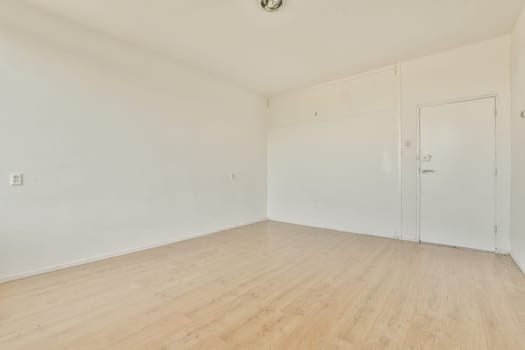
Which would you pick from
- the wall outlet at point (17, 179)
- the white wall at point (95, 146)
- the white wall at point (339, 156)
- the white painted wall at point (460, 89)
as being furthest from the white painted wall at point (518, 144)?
the wall outlet at point (17, 179)

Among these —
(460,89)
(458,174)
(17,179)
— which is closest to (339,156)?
(458,174)

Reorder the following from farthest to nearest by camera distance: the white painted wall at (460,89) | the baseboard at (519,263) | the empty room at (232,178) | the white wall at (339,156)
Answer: the white wall at (339,156), the white painted wall at (460,89), the baseboard at (519,263), the empty room at (232,178)

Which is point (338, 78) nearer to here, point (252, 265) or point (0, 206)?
point (252, 265)

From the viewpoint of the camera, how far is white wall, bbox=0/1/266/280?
244 cm

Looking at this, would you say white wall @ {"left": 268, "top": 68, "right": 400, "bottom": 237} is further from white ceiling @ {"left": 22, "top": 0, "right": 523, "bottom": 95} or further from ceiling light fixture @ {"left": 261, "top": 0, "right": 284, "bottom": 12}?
ceiling light fixture @ {"left": 261, "top": 0, "right": 284, "bottom": 12}

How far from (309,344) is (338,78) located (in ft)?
13.6

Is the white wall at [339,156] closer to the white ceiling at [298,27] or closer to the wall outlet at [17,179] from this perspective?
the white ceiling at [298,27]

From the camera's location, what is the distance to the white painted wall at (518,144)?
2.57 meters


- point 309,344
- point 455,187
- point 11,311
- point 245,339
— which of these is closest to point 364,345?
point 309,344

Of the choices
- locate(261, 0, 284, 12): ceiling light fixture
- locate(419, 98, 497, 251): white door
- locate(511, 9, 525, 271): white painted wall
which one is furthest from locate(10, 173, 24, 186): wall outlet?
locate(511, 9, 525, 271): white painted wall

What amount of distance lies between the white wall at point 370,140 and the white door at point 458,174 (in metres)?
0.11

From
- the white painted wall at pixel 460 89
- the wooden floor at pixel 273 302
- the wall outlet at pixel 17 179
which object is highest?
the white painted wall at pixel 460 89

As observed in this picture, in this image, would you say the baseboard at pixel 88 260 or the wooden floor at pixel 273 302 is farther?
the baseboard at pixel 88 260

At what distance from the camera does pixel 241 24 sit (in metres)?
2.79
